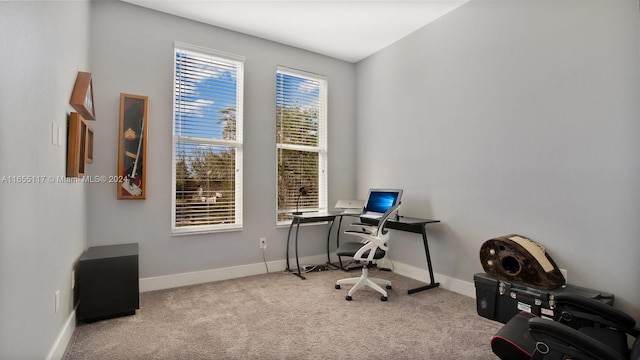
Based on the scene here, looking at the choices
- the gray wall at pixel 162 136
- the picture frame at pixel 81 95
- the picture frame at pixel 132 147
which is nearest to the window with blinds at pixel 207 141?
the gray wall at pixel 162 136

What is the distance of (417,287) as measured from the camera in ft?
11.1

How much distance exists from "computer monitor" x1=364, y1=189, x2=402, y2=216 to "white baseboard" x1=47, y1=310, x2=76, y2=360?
9.48 feet

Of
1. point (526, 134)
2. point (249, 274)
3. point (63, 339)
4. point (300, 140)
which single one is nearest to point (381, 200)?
point (300, 140)

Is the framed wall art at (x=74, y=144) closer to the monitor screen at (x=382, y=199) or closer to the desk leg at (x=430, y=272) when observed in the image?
the monitor screen at (x=382, y=199)

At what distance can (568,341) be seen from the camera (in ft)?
4.08

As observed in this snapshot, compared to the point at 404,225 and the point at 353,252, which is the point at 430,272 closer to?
the point at 404,225

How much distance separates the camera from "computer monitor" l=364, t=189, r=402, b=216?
3576 mm

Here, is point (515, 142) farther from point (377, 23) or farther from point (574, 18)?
point (377, 23)

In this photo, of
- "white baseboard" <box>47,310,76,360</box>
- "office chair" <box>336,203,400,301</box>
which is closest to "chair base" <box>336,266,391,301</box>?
"office chair" <box>336,203,400,301</box>

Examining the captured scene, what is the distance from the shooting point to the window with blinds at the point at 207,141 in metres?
3.50

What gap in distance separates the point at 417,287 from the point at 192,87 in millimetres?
3338

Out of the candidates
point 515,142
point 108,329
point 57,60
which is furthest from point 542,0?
point 108,329

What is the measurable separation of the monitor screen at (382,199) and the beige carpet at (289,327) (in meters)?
0.94

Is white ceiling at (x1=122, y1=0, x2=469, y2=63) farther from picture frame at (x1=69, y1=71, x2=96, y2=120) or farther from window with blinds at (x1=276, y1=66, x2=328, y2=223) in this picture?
picture frame at (x1=69, y1=71, x2=96, y2=120)
